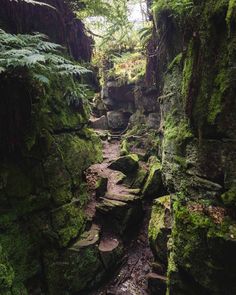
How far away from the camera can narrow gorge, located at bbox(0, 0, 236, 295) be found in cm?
419

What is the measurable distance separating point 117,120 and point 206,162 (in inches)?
421

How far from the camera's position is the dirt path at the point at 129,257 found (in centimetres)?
636

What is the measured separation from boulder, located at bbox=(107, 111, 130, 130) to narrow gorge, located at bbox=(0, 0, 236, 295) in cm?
447

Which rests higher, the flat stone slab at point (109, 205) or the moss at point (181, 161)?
the moss at point (181, 161)

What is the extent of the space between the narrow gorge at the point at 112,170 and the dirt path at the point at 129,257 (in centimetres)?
3

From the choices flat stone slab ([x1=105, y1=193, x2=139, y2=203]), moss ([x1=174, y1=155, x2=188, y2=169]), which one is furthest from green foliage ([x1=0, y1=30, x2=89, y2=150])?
moss ([x1=174, y1=155, x2=188, y2=169])

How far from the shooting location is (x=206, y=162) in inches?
182

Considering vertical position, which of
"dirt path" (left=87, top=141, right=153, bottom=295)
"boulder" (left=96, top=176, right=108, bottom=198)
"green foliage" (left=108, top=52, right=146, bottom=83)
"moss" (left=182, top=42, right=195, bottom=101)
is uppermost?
"green foliage" (left=108, top=52, right=146, bottom=83)

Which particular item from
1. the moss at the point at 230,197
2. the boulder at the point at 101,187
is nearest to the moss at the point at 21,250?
the boulder at the point at 101,187

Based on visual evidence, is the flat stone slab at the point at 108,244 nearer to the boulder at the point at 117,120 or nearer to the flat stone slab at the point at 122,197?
the flat stone slab at the point at 122,197

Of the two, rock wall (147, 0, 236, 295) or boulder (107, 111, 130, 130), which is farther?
boulder (107, 111, 130, 130)

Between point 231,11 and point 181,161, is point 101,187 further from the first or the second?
point 231,11

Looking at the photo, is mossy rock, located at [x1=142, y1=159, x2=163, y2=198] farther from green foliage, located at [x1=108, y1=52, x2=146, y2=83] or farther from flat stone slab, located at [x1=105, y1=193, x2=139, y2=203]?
green foliage, located at [x1=108, y1=52, x2=146, y2=83]

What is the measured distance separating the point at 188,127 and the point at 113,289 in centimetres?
449
